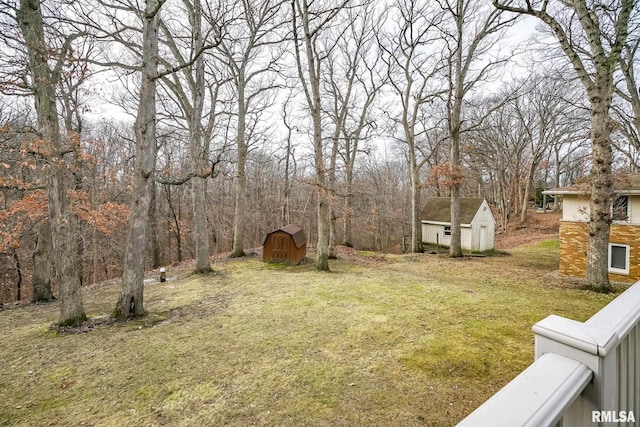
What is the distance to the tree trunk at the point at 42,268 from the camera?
27.1ft

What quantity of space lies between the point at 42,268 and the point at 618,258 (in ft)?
57.1

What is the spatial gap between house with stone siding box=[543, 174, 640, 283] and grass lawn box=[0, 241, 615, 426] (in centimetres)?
270

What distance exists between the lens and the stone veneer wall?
850 centimetres

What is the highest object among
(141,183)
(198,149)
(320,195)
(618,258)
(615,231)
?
(198,149)

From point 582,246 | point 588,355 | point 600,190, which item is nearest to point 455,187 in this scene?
point 582,246

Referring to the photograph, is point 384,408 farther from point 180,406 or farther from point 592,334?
point 592,334

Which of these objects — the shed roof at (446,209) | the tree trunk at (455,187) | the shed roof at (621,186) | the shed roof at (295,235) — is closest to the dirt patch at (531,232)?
the shed roof at (446,209)

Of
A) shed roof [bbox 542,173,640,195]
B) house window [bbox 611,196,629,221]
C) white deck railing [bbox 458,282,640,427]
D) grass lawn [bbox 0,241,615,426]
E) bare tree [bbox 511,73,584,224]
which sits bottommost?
grass lawn [bbox 0,241,615,426]

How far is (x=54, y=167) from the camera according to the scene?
5.32 m

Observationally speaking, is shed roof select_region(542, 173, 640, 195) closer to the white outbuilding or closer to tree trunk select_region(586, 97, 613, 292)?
tree trunk select_region(586, 97, 613, 292)

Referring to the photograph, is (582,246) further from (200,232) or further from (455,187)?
(200,232)

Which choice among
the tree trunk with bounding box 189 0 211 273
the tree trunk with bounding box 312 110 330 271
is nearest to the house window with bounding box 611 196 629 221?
the tree trunk with bounding box 312 110 330 271

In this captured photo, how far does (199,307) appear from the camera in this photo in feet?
22.4

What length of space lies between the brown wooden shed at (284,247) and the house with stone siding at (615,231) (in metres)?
9.48
